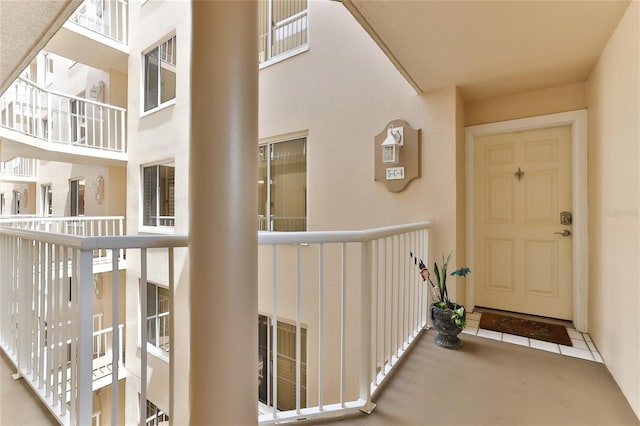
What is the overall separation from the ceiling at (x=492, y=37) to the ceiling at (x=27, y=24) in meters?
1.54

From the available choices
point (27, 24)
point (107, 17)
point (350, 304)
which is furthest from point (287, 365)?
point (107, 17)

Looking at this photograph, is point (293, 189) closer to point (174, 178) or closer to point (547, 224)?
point (174, 178)

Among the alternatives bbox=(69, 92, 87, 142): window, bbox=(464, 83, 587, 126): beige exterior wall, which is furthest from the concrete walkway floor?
bbox=(69, 92, 87, 142): window

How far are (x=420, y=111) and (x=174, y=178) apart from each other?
3.88m

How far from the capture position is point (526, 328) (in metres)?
2.56

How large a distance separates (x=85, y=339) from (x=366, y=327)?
1.25 m

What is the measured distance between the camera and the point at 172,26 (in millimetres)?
4695

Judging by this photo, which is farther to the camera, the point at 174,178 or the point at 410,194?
the point at 174,178

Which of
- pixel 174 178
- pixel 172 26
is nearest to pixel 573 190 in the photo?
pixel 174 178

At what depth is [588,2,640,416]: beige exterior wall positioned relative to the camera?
61.2 inches

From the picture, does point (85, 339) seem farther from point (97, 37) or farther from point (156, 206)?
point (97, 37)

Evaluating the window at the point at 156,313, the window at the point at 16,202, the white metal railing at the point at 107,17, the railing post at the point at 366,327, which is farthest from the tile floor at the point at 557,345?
the window at the point at 16,202

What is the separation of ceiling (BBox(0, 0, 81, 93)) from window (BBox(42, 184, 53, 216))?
7.69 metres

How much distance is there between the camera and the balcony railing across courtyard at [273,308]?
3.71 ft
